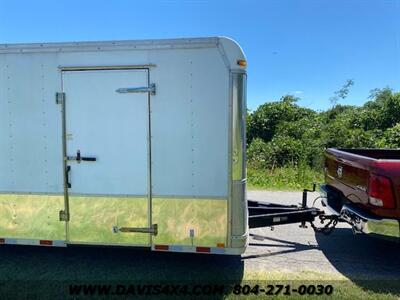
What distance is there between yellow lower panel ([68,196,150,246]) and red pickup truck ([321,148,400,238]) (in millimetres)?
2571

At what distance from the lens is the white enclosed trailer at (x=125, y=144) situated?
154 inches

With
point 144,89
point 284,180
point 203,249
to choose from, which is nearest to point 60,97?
point 144,89

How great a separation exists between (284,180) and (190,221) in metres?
8.36

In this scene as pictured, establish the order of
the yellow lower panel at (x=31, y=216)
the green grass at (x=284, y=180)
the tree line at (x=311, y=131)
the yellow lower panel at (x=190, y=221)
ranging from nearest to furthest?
the yellow lower panel at (x=190, y=221), the yellow lower panel at (x=31, y=216), the green grass at (x=284, y=180), the tree line at (x=311, y=131)

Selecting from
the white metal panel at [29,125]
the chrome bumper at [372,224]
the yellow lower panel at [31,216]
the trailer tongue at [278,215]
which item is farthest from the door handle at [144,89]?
the chrome bumper at [372,224]

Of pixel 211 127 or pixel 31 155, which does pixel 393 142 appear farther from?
pixel 31 155

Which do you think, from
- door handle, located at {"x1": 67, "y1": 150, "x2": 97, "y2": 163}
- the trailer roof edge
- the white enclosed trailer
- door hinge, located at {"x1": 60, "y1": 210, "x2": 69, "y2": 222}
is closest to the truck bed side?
the white enclosed trailer

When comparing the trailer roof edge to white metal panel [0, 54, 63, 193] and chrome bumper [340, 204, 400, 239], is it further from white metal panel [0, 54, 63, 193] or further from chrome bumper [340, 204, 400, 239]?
chrome bumper [340, 204, 400, 239]

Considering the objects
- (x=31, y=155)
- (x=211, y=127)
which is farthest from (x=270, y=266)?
(x=31, y=155)

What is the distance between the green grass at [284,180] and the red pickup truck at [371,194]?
5.56m

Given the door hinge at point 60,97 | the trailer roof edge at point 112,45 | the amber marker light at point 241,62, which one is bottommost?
the door hinge at point 60,97

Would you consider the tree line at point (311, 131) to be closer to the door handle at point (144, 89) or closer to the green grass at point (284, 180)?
the green grass at point (284, 180)

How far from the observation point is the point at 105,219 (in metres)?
4.12

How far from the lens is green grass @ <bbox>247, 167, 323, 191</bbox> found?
1074 cm
